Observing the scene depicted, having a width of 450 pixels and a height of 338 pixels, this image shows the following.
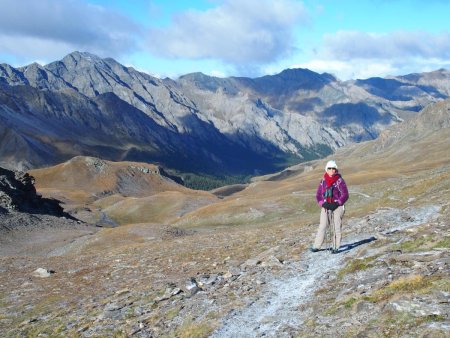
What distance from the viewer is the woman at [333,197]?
21078 millimetres

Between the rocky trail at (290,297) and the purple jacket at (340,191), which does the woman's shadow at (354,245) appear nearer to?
the rocky trail at (290,297)

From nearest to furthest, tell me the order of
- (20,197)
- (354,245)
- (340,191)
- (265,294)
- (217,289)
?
(265,294) → (217,289) → (340,191) → (354,245) → (20,197)

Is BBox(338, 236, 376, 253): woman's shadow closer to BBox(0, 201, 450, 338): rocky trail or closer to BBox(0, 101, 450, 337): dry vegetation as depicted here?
BBox(0, 201, 450, 338): rocky trail

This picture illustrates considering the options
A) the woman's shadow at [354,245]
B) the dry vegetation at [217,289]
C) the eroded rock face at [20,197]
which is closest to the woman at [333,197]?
the woman's shadow at [354,245]

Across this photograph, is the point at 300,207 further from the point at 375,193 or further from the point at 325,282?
the point at 325,282

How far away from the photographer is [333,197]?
21266mm

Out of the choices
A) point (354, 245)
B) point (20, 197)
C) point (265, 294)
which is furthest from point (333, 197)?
point (20, 197)

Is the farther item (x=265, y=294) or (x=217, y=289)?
(x=217, y=289)

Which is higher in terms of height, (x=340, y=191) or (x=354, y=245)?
(x=340, y=191)

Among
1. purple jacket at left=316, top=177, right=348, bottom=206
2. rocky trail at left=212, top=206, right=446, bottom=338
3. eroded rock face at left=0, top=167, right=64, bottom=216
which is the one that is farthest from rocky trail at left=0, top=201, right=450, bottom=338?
eroded rock face at left=0, top=167, right=64, bottom=216

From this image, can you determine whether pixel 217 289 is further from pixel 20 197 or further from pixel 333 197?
pixel 20 197

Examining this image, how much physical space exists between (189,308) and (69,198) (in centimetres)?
14960

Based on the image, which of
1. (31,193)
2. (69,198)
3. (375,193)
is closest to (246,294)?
(375,193)

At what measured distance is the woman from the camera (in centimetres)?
2108
